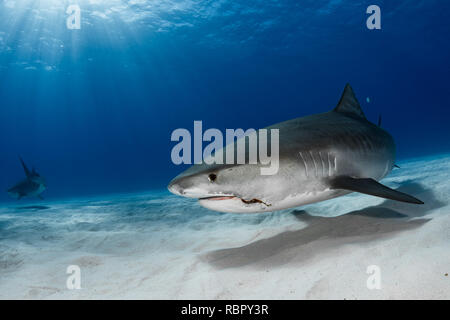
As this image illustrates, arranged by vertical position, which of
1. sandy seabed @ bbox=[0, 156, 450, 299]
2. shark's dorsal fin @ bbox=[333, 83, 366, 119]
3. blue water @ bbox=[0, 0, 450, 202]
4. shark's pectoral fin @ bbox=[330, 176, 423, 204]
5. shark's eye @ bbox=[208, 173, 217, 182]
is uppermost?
blue water @ bbox=[0, 0, 450, 202]

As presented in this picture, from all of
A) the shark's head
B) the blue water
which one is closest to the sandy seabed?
the shark's head

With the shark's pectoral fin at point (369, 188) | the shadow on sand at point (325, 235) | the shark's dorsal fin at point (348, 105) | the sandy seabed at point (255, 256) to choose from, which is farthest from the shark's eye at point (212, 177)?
the shark's dorsal fin at point (348, 105)

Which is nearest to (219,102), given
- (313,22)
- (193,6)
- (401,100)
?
(313,22)

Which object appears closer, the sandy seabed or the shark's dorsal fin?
the sandy seabed

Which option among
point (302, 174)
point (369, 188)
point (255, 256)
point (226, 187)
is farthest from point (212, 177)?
point (369, 188)

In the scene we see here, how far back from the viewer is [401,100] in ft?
405

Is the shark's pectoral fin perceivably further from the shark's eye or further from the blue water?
the blue water

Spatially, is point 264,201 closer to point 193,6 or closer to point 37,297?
point 37,297

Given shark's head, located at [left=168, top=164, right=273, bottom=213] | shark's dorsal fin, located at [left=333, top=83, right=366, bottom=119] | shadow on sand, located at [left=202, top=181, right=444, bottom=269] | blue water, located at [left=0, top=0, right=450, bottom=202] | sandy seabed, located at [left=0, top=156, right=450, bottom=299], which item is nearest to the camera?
sandy seabed, located at [left=0, top=156, right=450, bottom=299]

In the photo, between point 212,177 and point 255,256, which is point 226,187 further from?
point 255,256

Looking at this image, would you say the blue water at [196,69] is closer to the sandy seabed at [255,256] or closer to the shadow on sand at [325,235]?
the sandy seabed at [255,256]

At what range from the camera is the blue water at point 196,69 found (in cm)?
3117

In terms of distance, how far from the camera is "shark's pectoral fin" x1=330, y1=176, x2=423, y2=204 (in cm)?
232

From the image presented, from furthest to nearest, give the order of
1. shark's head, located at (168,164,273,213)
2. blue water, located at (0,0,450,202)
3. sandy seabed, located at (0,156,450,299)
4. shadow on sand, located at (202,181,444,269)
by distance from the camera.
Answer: blue water, located at (0,0,450,202), shadow on sand, located at (202,181,444,269), shark's head, located at (168,164,273,213), sandy seabed, located at (0,156,450,299)
